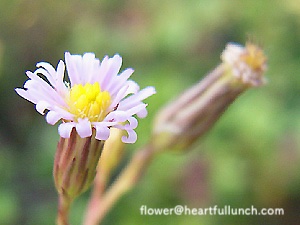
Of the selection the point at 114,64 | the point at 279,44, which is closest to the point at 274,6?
the point at 279,44

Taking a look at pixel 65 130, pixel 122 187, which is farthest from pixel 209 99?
pixel 65 130

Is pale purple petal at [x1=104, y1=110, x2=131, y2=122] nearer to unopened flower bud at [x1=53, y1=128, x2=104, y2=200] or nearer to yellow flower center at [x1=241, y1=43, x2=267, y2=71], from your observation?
unopened flower bud at [x1=53, y1=128, x2=104, y2=200]

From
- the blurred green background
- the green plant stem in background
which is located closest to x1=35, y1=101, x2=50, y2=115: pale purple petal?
the green plant stem in background

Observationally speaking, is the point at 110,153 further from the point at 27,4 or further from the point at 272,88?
the point at 27,4

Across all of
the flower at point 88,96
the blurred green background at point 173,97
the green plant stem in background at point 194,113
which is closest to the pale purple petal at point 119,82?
the flower at point 88,96

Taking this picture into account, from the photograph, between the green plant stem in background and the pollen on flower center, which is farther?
the green plant stem in background

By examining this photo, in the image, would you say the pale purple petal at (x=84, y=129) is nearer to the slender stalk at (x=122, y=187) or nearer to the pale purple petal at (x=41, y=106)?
the pale purple petal at (x=41, y=106)
